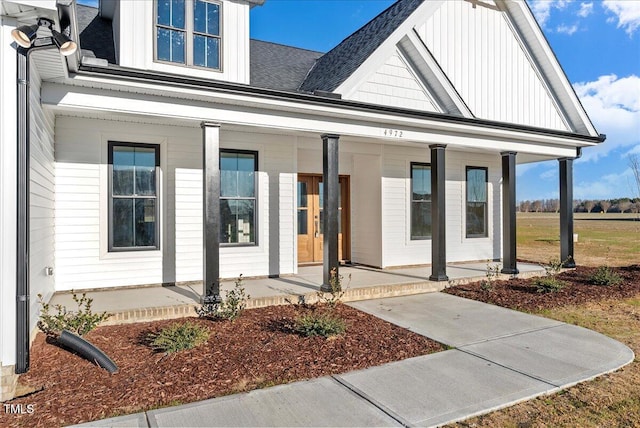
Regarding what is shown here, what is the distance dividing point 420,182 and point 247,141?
452 cm

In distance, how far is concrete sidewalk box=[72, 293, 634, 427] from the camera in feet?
10.2

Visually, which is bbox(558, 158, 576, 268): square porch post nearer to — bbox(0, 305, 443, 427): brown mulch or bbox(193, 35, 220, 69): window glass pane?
bbox(0, 305, 443, 427): brown mulch

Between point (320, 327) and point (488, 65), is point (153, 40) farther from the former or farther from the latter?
point (488, 65)

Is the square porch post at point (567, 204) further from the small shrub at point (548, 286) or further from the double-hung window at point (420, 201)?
the double-hung window at point (420, 201)

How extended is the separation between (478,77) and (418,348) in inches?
270

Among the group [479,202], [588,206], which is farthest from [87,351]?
[588,206]

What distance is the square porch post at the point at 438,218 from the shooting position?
7.91 metres

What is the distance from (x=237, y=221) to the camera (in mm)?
7949

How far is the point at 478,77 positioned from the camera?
29.7 feet

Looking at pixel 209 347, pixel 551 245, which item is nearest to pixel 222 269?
pixel 209 347

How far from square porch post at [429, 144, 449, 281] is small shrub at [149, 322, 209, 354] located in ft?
16.1

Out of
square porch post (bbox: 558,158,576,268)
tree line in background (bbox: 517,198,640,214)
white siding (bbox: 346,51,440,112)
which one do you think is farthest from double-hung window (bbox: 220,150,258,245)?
tree line in background (bbox: 517,198,640,214)

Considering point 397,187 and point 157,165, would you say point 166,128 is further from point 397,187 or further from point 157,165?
point 397,187

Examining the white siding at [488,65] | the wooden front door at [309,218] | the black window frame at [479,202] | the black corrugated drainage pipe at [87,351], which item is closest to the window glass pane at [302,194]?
the wooden front door at [309,218]
